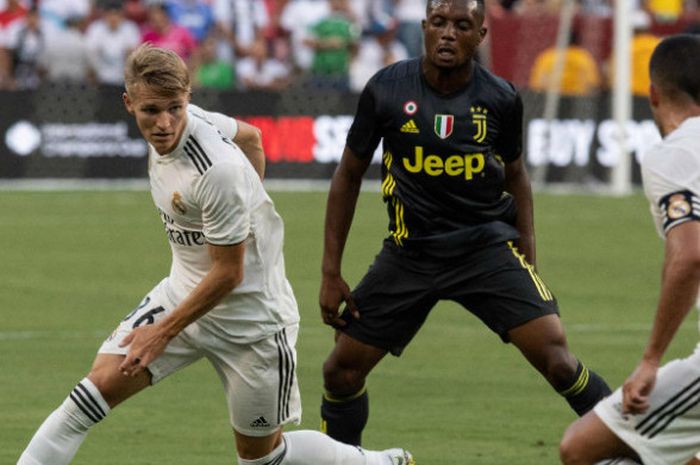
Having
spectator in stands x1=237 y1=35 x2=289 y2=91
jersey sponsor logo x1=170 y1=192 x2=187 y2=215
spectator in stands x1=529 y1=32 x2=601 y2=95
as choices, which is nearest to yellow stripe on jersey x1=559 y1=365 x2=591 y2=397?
jersey sponsor logo x1=170 y1=192 x2=187 y2=215

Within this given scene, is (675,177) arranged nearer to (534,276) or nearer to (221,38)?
(534,276)

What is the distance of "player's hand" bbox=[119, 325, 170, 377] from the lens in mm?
6871

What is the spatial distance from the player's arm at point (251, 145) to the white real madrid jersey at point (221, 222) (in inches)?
5.2

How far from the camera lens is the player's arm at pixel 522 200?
8.34 m

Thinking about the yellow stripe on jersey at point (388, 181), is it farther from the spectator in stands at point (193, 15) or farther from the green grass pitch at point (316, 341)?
the spectator in stands at point (193, 15)

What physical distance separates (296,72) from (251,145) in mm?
20686

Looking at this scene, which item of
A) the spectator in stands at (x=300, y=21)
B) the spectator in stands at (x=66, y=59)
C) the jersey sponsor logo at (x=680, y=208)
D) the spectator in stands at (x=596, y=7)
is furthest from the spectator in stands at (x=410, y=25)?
the jersey sponsor logo at (x=680, y=208)

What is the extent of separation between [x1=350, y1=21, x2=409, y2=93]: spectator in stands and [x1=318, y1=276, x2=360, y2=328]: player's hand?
19267 mm

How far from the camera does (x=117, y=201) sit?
79.4ft

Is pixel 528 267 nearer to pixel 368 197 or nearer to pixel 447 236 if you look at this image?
pixel 447 236

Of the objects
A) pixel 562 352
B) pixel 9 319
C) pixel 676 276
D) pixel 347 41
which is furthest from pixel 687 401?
pixel 347 41

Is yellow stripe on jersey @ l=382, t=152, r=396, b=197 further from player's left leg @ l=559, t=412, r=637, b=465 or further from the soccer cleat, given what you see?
player's left leg @ l=559, t=412, r=637, b=465

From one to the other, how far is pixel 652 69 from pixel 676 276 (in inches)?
30.7

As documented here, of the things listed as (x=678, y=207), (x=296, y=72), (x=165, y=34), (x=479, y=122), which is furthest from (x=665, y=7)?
(x=678, y=207)
